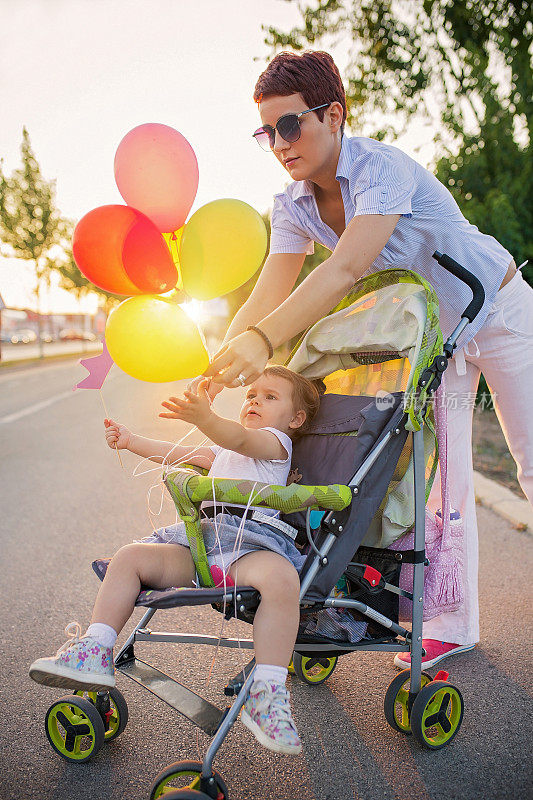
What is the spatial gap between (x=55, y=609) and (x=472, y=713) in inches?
79.5

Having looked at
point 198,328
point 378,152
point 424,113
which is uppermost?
point 424,113

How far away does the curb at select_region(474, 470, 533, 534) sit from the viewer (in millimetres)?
4598

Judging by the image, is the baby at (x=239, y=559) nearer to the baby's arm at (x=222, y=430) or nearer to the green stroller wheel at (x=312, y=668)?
the baby's arm at (x=222, y=430)

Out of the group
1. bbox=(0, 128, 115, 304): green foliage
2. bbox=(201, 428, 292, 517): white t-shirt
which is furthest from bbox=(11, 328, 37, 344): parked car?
bbox=(201, 428, 292, 517): white t-shirt

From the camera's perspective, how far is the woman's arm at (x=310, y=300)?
1.92 meters

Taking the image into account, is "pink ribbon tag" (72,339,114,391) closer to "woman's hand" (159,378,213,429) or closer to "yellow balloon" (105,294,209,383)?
"yellow balloon" (105,294,209,383)

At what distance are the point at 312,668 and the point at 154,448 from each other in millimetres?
1111

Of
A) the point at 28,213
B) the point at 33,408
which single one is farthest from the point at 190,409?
the point at 28,213

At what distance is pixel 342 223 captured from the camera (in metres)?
2.58

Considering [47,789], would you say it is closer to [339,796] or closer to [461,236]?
[339,796]

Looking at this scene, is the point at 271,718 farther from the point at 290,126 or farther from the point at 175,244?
the point at 290,126

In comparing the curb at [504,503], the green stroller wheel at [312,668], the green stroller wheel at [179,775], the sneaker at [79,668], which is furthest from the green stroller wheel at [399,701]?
the curb at [504,503]

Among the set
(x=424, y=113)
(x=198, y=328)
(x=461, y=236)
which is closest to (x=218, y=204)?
(x=198, y=328)

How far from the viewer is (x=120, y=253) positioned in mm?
2115
